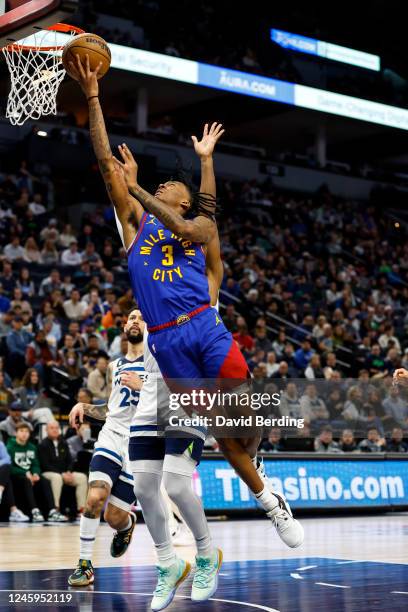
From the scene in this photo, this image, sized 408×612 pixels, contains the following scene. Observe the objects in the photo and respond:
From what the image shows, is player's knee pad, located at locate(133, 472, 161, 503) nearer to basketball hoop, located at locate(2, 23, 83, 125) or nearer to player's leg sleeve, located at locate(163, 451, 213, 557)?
player's leg sleeve, located at locate(163, 451, 213, 557)

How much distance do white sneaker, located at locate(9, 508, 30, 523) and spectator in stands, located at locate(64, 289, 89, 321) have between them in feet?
16.1

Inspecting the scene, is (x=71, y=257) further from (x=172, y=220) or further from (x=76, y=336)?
(x=172, y=220)

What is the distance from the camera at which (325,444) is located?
16.0 metres

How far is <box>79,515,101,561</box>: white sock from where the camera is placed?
7.14 meters

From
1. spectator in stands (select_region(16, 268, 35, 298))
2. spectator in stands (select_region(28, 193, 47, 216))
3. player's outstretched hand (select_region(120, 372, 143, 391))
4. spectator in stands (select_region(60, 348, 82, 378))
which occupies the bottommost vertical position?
player's outstretched hand (select_region(120, 372, 143, 391))

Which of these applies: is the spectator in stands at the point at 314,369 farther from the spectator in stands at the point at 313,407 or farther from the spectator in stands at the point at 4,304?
the spectator in stands at the point at 4,304

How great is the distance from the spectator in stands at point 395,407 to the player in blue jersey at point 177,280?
1119 cm

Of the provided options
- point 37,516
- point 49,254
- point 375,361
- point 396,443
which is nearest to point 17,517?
point 37,516

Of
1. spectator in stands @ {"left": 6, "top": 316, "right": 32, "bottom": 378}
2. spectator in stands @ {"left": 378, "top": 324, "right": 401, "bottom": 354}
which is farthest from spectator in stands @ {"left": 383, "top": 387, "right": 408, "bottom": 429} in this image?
spectator in stands @ {"left": 6, "top": 316, "right": 32, "bottom": 378}

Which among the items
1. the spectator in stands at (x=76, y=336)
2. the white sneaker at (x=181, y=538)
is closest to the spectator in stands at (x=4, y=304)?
the spectator in stands at (x=76, y=336)

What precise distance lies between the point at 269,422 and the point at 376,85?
2834 cm

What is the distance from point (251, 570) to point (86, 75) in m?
4.39

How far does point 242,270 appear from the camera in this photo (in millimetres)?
23375

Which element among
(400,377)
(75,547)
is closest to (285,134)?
(75,547)
